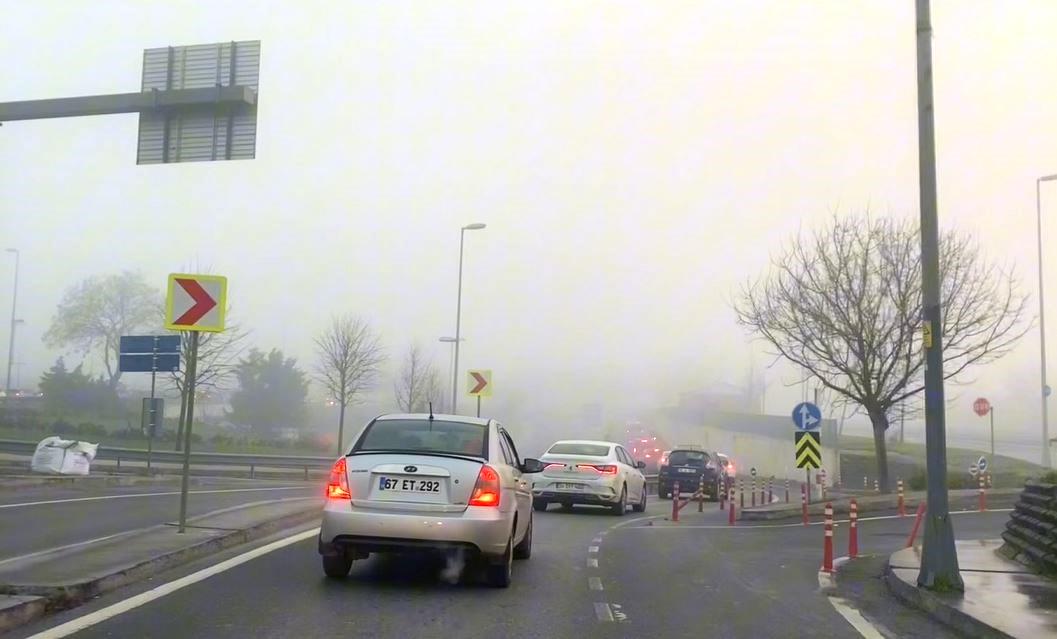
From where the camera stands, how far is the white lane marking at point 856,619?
26.0 ft

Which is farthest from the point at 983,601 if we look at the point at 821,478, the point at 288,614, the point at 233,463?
the point at 233,463

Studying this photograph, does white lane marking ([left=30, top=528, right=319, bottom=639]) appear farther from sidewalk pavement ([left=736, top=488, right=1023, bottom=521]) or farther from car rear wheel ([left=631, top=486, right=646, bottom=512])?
sidewalk pavement ([left=736, top=488, right=1023, bottom=521])

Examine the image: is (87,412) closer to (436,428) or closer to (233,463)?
(233,463)

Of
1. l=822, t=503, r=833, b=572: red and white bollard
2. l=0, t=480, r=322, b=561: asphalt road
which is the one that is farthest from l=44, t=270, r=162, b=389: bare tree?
l=822, t=503, r=833, b=572: red and white bollard

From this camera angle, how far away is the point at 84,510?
16062 mm

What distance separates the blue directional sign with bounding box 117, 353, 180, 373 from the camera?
26.4 meters

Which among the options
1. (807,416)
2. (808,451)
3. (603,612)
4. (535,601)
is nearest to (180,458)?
(807,416)

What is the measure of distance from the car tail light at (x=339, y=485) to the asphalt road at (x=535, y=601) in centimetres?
81

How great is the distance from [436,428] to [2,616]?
407cm

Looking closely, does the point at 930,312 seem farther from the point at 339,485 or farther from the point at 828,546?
the point at 339,485

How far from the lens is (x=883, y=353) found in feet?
88.6

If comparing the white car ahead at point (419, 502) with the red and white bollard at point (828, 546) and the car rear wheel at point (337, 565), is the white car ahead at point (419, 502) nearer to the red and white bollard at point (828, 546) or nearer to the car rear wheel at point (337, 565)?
the car rear wheel at point (337, 565)

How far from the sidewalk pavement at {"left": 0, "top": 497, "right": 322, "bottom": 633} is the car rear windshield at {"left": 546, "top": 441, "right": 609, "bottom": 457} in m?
7.84

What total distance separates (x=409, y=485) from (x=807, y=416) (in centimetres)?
1380
